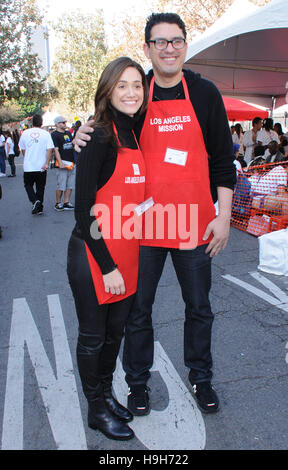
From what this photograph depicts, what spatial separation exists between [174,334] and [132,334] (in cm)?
102

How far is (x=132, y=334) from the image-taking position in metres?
2.36

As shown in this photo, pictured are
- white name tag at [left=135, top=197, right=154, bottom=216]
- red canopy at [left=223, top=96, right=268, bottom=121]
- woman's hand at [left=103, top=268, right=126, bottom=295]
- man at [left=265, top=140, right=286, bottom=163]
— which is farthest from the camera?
red canopy at [left=223, top=96, right=268, bottom=121]

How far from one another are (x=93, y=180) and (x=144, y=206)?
39 centimetres

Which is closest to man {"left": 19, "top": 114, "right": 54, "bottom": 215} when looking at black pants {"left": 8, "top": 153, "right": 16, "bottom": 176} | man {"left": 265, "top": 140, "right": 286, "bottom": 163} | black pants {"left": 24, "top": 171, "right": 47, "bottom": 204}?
black pants {"left": 24, "top": 171, "right": 47, "bottom": 204}

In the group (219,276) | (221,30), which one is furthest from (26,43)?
(219,276)

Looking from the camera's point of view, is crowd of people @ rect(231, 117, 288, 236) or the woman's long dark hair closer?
the woman's long dark hair

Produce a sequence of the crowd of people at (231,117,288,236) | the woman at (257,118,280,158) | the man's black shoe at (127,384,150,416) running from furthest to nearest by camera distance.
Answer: the woman at (257,118,280,158) < the crowd of people at (231,117,288,236) < the man's black shoe at (127,384,150,416)

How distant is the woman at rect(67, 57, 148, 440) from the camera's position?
1.78 meters

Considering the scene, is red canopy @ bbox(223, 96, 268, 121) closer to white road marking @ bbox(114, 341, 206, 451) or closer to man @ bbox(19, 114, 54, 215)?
man @ bbox(19, 114, 54, 215)

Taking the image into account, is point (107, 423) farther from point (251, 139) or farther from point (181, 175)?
point (251, 139)

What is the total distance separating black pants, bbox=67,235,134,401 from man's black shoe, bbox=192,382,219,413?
56 cm

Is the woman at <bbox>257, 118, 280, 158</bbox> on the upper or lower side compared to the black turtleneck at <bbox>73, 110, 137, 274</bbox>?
upper

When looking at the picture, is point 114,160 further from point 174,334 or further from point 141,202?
point 174,334

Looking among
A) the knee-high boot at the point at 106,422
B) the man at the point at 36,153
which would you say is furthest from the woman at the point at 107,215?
the man at the point at 36,153
